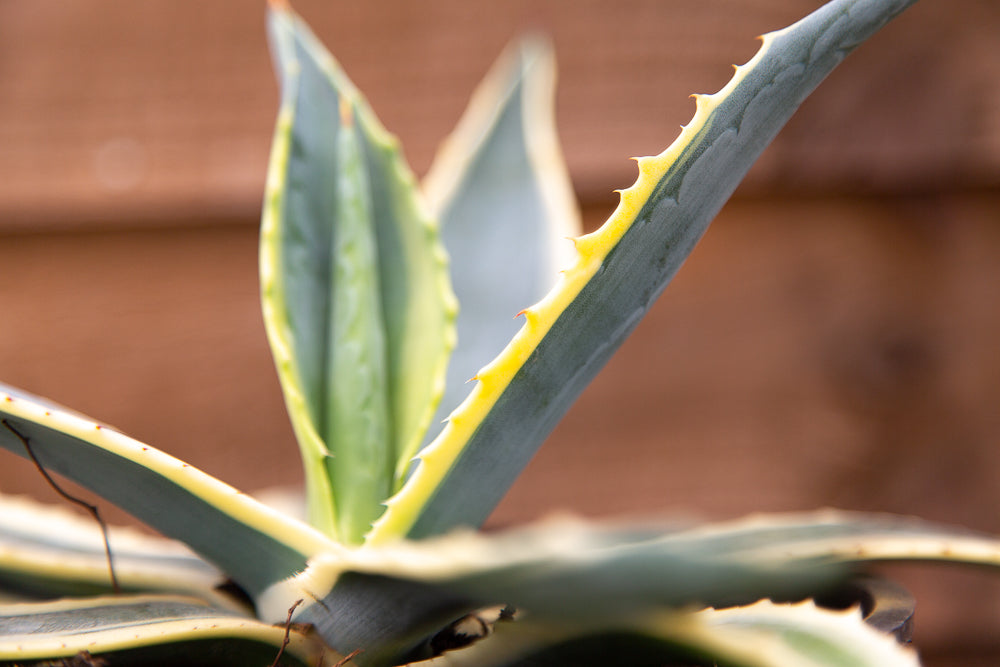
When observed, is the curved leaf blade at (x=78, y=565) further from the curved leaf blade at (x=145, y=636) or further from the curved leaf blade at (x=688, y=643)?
the curved leaf blade at (x=688, y=643)

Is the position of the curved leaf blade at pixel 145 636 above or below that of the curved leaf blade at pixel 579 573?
above

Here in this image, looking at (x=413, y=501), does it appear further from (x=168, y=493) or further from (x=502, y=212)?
(x=502, y=212)

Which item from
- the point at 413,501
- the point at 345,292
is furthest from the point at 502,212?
the point at 413,501

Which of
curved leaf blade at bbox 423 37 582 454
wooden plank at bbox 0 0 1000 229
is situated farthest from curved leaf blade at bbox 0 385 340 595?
wooden plank at bbox 0 0 1000 229

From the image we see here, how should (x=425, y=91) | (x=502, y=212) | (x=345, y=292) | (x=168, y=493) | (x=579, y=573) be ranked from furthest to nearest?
(x=425, y=91) → (x=502, y=212) → (x=345, y=292) → (x=168, y=493) → (x=579, y=573)

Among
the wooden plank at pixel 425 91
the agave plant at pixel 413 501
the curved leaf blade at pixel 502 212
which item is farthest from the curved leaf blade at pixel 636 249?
the wooden plank at pixel 425 91

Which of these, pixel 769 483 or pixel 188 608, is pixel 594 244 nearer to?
pixel 188 608

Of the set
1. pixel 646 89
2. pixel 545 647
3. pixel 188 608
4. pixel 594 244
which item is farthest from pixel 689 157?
Result: pixel 646 89
